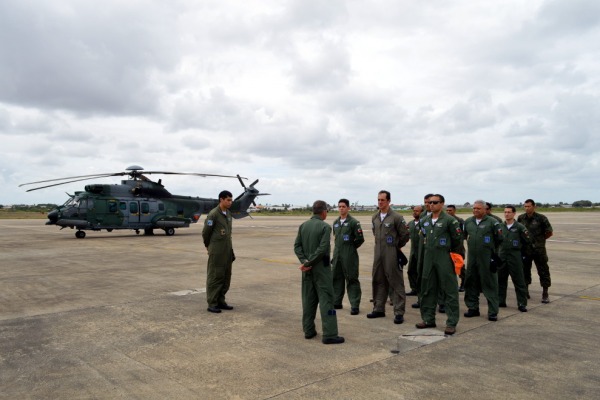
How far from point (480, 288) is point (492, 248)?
2.17 feet

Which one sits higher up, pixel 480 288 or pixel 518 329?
pixel 480 288

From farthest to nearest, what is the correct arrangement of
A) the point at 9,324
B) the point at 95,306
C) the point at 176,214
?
the point at 176,214
the point at 95,306
the point at 9,324

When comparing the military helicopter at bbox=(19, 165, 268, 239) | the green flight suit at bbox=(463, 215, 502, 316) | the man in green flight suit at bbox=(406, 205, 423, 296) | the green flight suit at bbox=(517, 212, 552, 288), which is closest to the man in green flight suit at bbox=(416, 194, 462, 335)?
the green flight suit at bbox=(463, 215, 502, 316)

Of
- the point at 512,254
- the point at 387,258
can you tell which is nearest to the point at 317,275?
the point at 387,258

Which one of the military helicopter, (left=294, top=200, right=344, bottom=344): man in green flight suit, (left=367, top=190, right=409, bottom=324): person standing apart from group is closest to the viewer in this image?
(left=294, top=200, right=344, bottom=344): man in green flight suit

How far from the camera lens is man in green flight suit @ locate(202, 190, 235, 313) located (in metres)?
7.22

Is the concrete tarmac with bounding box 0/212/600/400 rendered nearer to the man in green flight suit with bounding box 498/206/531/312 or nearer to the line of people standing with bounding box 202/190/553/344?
the line of people standing with bounding box 202/190/553/344

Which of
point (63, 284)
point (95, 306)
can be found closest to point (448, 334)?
point (95, 306)

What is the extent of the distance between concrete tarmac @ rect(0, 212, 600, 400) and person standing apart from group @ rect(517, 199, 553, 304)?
1.28 ft

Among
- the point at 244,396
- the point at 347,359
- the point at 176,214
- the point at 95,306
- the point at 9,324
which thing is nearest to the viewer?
the point at 244,396

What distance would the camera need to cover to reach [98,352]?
5.09 meters

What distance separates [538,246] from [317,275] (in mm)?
5055

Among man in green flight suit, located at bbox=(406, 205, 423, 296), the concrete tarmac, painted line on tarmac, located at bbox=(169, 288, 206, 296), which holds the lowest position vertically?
the concrete tarmac

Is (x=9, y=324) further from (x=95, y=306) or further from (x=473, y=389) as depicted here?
(x=473, y=389)
